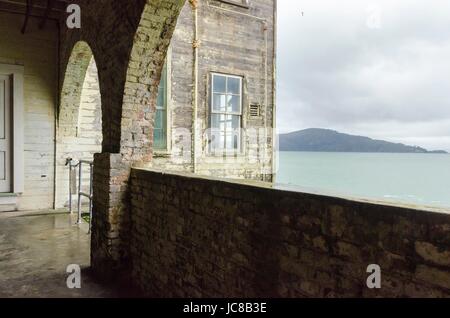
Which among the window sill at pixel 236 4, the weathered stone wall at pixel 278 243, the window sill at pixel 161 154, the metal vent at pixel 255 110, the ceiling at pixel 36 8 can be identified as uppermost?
the window sill at pixel 236 4

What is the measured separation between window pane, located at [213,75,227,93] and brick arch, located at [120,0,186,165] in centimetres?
424

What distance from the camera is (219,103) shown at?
791 cm

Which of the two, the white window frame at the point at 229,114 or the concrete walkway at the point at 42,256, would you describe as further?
the white window frame at the point at 229,114

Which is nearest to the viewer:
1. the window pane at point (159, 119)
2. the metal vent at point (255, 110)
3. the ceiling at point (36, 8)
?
the ceiling at point (36, 8)

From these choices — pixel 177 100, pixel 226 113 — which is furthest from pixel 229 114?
pixel 177 100

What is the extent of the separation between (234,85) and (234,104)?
1.43 feet

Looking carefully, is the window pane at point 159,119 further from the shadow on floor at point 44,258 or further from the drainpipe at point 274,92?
the drainpipe at point 274,92

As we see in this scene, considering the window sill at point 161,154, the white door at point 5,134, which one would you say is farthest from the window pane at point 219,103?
the white door at point 5,134

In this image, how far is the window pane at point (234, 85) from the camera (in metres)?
7.98

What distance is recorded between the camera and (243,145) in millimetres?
8336

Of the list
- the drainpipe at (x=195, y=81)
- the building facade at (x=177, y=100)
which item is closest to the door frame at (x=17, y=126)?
the building facade at (x=177, y=100)

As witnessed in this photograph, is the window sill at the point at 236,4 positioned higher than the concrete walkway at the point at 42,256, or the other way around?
the window sill at the point at 236,4

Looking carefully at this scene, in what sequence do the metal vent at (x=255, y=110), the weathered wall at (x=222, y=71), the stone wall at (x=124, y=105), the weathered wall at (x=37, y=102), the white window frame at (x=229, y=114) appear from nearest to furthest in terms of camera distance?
the stone wall at (x=124, y=105) → the weathered wall at (x=37, y=102) → the weathered wall at (x=222, y=71) → the white window frame at (x=229, y=114) → the metal vent at (x=255, y=110)
